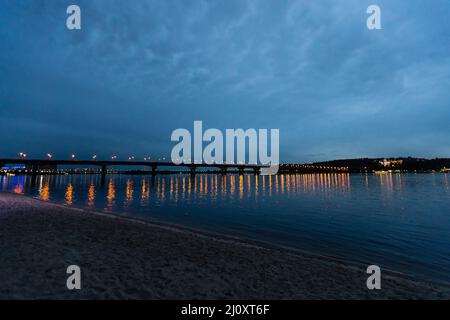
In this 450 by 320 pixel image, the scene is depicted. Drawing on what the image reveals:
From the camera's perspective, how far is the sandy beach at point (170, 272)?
21.3 feet

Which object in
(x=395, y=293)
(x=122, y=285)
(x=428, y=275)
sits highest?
(x=122, y=285)

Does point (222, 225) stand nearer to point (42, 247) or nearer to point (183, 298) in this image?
point (42, 247)

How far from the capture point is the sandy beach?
6504 mm

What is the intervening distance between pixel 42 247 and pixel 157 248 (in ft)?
14.4

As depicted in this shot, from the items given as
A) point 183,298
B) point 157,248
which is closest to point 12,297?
point 183,298

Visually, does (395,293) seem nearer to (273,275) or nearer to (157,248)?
(273,275)

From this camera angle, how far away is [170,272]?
7992 millimetres

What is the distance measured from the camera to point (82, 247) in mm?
10391

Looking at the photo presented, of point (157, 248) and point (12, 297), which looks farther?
point (157, 248)

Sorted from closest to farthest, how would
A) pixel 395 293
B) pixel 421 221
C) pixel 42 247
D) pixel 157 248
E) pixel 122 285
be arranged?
pixel 122 285 → pixel 395 293 → pixel 42 247 → pixel 157 248 → pixel 421 221
